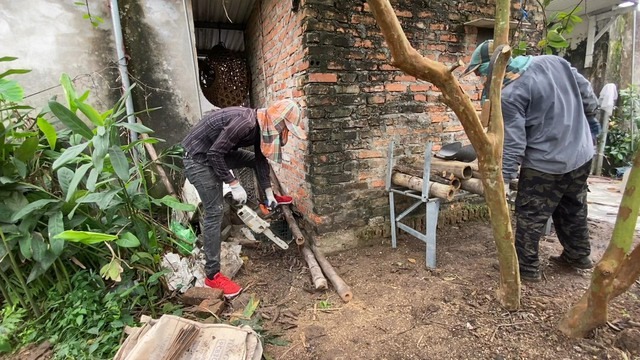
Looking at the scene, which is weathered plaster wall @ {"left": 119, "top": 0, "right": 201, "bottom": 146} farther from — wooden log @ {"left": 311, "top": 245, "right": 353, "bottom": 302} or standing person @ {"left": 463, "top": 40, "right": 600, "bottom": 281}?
standing person @ {"left": 463, "top": 40, "right": 600, "bottom": 281}

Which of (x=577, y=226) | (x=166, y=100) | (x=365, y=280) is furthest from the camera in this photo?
(x=166, y=100)

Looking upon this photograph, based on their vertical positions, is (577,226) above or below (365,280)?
above

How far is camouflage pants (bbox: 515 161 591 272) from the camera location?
7.47 feet

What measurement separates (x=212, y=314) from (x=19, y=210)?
1470 mm

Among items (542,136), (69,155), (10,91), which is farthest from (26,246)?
(542,136)

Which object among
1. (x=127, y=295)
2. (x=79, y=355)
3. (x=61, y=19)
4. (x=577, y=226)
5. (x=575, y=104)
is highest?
(x=61, y=19)

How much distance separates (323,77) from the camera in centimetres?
279

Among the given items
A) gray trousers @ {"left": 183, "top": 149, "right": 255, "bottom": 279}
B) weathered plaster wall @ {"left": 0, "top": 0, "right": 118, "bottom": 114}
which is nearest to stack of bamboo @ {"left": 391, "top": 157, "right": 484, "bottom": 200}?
gray trousers @ {"left": 183, "top": 149, "right": 255, "bottom": 279}

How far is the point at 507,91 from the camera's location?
2209 mm

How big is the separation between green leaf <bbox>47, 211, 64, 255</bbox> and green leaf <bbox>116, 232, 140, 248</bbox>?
361 mm

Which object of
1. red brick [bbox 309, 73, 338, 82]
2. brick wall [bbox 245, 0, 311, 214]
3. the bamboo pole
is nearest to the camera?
red brick [bbox 309, 73, 338, 82]

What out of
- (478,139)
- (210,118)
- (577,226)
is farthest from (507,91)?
(210,118)

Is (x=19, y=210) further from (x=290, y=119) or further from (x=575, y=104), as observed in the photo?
(x=575, y=104)

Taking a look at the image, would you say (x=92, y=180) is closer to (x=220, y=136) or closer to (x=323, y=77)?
(x=220, y=136)
